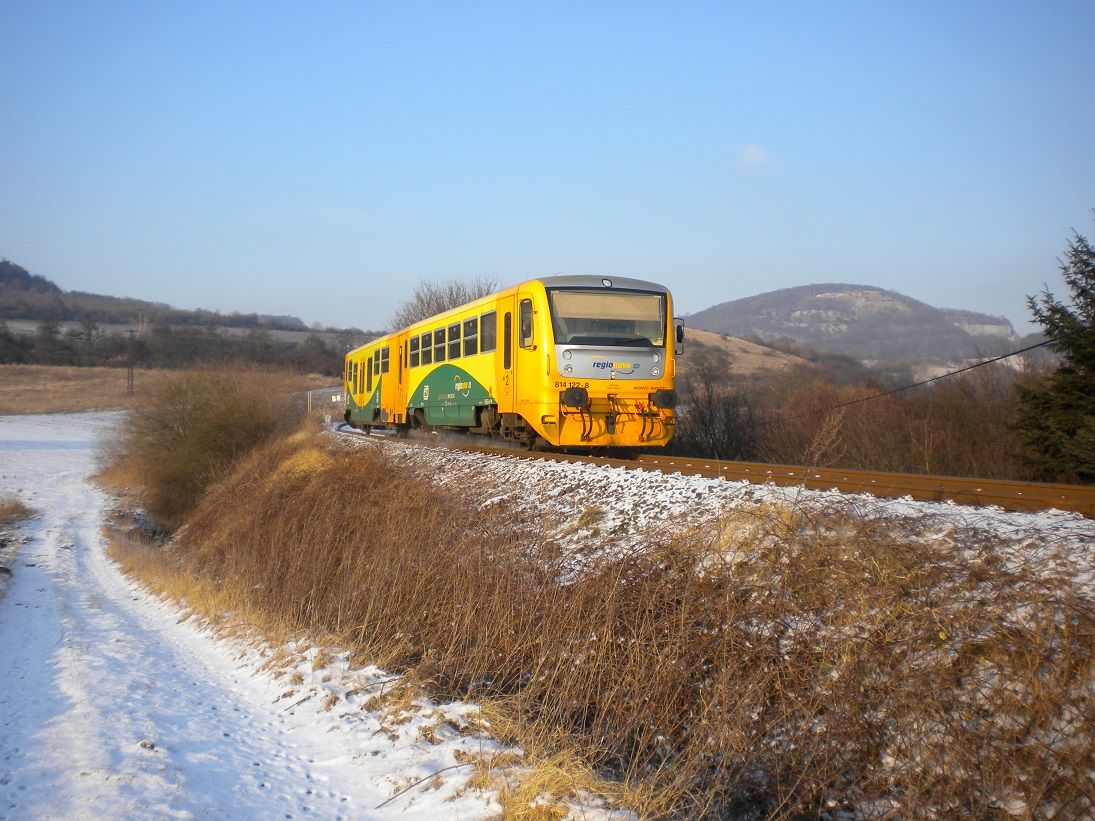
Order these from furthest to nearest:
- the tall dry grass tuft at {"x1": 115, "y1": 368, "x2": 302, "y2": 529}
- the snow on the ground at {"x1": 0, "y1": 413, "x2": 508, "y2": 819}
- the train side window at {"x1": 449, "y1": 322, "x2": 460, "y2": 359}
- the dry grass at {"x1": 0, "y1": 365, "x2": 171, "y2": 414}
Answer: the dry grass at {"x1": 0, "y1": 365, "x2": 171, "y2": 414} < the tall dry grass tuft at {"x1": 115, "y1": 368, "x2": 302, "y2": 529} < the train side window at {"x1": 449, "y1": 322, "x2": 460, "y2": 359} < the snow on the ground at {"x1": 0, "y1": 413, "x2": 508, "y2": 819}

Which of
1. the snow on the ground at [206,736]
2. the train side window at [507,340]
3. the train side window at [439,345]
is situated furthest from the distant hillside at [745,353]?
the snow on the ground at [206,736]

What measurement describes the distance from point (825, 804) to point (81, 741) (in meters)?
5.16

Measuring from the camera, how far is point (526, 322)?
14.4 metres

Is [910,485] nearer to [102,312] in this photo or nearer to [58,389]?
[58,389]

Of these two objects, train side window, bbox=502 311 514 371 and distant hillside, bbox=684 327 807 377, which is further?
distant hillside, bbox=684 327 807 377

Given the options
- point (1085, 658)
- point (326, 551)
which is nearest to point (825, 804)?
point (1085, 658)

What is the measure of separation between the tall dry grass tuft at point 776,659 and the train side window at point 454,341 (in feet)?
32.4

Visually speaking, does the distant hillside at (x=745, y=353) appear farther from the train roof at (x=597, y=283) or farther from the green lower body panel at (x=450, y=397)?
the train roof at (x=597, y=283)

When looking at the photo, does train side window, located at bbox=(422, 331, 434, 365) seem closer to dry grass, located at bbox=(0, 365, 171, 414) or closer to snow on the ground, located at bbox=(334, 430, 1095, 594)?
snow on the ground, located at bbox=(334, 430, 1095, 594)

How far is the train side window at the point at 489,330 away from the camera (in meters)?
15.7

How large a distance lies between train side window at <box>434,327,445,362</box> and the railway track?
7736 mm

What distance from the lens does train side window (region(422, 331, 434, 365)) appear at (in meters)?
20.1

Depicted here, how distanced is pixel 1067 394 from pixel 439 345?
12312 mm

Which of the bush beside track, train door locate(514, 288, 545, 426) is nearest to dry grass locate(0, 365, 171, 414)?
train door locate(514, 288, 545, 426)
